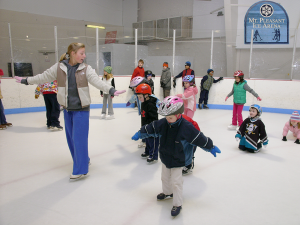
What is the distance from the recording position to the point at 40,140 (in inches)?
189

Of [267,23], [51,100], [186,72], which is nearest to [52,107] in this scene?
[51,100]

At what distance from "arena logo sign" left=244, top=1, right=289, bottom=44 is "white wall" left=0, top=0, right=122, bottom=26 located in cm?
754

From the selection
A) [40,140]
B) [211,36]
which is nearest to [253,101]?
[211,36]

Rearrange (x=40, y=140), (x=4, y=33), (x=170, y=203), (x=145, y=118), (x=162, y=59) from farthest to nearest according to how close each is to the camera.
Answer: (x=162, y=59)
(x=4, y=33)
(x=40, y=140)
(x=145, y=118)
(x=170, y=203)

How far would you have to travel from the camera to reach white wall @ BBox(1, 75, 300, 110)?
7422 mm

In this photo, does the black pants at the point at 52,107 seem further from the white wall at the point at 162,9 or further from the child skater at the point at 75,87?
the white wall at the point at 162,9

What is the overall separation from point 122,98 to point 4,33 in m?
4.24

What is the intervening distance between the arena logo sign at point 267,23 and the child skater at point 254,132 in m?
5.85

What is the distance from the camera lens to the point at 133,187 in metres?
2.89

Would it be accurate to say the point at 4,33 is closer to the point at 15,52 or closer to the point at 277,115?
the point at 15,52

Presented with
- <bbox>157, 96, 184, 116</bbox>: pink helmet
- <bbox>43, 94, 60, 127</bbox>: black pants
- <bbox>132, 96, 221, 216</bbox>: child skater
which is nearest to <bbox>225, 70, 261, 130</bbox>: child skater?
<bbox>132, 96, 221, 216</bbox>: child skater

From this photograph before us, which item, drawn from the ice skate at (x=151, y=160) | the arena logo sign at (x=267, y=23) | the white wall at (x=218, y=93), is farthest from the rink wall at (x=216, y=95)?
the ice skate at (x=151, y=160)

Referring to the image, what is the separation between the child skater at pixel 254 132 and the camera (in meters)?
4.10

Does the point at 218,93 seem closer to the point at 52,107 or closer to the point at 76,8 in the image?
the point at 52,107
